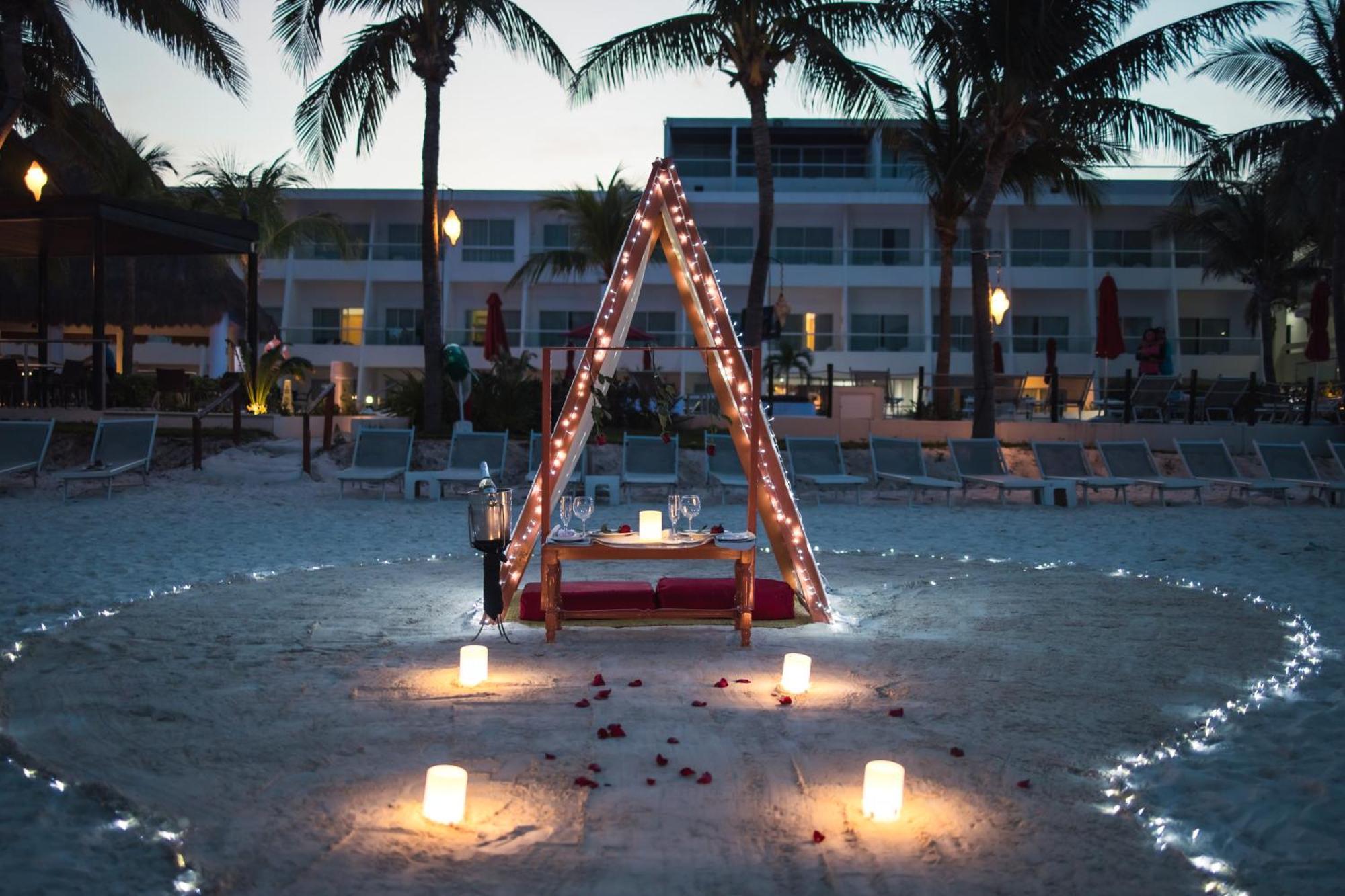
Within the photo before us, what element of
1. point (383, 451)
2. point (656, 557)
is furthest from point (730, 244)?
point (656, 557)

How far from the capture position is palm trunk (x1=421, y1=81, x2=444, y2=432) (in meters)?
15.9

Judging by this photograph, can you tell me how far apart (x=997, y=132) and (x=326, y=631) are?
41.0 feet

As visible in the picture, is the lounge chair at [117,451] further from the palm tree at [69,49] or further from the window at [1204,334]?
the window at [1204,334]

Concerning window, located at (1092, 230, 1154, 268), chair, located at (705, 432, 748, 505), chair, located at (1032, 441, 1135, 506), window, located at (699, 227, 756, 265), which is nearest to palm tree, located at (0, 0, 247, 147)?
chair, located at (705, 432, 748, 505)

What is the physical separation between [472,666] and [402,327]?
31.1 m

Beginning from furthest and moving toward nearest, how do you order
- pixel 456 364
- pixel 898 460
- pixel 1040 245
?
1. pixel 1040 245
2. pixel 456 364
3. pixel 898 460

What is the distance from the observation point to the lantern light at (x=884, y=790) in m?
3.47

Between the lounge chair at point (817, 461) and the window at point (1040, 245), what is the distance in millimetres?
21663

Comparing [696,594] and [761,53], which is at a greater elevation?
[761,53]

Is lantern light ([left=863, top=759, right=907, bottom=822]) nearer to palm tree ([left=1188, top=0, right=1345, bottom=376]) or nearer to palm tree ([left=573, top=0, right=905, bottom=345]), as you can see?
palm tree ([left=573, top=0, right=905, bottom=345])

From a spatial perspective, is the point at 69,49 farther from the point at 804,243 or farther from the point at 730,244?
the point at 804,243

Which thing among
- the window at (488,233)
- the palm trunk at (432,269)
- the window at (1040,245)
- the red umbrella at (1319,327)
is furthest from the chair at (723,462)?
the window at (1040,245)

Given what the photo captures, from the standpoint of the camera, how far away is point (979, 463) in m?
14.8

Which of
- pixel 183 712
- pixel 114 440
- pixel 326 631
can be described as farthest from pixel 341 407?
pixel 183 712
